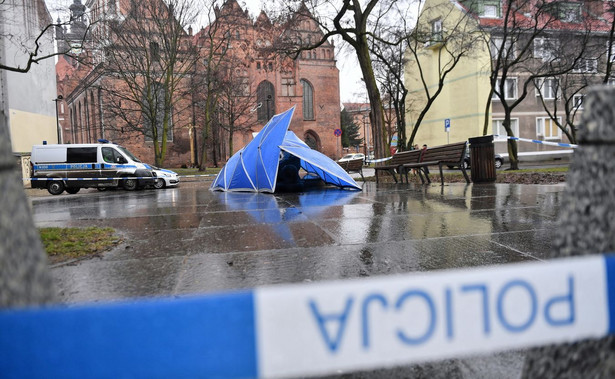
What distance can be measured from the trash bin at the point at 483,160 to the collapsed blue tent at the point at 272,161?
3504 mm

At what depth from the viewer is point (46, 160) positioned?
744 inches

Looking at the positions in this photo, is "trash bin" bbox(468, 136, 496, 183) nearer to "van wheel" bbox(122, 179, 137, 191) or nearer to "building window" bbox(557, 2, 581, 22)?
"building window" bbox(557, 2, 581, 22)

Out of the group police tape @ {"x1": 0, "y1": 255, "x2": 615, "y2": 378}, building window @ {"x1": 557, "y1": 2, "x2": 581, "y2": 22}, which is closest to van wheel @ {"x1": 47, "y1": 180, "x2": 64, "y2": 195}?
police tape @ {"x1": 0, "y1": 255, "x2": 615, "y2": 378}

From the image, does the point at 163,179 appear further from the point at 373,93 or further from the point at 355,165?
the point at 373,93

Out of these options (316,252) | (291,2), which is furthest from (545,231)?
(291,2)

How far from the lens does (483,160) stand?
12.8m

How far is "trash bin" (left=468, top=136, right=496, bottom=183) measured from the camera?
1273cm

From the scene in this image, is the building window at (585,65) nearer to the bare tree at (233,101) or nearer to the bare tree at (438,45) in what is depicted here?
the bare tree at (438,45)

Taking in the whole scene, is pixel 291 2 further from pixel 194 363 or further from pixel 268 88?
pixel 268 88

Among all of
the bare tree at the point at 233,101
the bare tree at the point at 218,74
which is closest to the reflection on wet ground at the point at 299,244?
the bare tree at the point at 218,74

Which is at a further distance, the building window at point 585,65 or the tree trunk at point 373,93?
the building window at point 585,65

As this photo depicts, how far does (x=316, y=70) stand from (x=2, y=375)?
200ft

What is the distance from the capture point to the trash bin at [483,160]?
41.8ft

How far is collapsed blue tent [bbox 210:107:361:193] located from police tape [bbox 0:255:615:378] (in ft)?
33.6
